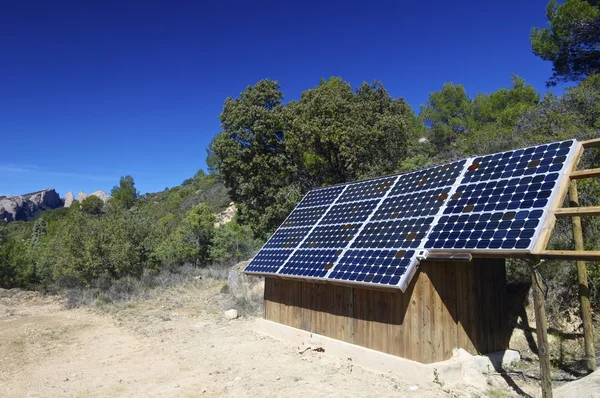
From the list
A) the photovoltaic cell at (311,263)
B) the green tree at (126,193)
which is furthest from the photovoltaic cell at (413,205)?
the green tree at (126,193)

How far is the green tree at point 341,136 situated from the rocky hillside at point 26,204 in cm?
8808

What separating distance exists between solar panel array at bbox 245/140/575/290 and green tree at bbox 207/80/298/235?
11.9 m

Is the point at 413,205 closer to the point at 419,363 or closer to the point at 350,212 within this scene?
the point at 350,212

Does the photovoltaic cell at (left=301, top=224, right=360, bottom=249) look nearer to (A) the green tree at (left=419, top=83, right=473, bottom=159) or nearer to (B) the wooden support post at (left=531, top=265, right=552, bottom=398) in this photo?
(B) the wooden support post at (left=531, top=265, right=552, bottom=398)

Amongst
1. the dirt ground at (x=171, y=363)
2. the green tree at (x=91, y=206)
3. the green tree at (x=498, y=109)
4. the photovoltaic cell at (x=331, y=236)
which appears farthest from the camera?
the green tree at (x=91, y=206)

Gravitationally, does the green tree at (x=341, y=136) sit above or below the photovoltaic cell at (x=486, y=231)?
above

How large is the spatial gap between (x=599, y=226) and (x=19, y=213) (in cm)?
11439

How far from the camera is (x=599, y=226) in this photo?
382 inches

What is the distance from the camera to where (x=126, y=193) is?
61062mm

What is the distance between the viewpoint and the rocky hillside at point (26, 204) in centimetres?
9712

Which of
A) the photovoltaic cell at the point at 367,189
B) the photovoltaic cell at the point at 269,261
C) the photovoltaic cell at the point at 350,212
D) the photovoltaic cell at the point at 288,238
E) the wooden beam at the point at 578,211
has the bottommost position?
the photovoltaic cell at the point at 269,261

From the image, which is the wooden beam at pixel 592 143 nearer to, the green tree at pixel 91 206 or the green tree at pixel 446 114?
the green tree at pixel 446 114

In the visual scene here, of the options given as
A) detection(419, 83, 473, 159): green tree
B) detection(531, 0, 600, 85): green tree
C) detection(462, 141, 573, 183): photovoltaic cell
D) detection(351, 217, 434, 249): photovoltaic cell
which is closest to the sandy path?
detection(351, 217, 434, 249): photovoltaic cell

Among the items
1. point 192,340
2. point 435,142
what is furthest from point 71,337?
point 435,142
